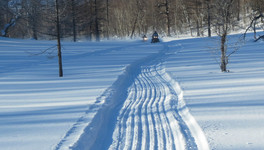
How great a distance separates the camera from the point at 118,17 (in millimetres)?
62438

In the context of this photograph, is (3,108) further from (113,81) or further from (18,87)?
(113,81)

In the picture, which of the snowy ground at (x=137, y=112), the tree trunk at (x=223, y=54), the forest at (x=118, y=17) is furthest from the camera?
the forest at (x=118, y=17)

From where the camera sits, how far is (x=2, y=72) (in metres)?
14.7

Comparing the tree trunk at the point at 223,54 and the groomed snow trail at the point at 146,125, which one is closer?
the groomed snow trail at the point at 146,125

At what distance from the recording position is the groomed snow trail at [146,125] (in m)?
5.01

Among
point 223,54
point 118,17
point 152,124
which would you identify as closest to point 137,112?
point 152,124

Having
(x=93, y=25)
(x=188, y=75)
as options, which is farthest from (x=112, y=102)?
(x=93, y=25)

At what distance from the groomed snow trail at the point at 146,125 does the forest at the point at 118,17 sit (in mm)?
5027

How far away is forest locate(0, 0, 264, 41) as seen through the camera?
492 inches

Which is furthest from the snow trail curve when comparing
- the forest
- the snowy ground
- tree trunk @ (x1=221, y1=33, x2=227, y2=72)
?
the forest

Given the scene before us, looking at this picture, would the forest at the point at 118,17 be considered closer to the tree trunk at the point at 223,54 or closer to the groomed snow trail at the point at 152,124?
the tree trunk at the point at 223,54

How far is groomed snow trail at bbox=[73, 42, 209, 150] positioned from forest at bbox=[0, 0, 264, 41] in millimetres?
5027

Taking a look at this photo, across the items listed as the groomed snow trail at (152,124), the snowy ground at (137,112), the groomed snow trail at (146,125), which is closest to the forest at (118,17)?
the snowy ground at (137,112)

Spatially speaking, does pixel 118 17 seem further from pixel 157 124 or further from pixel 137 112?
pixel 157 124
